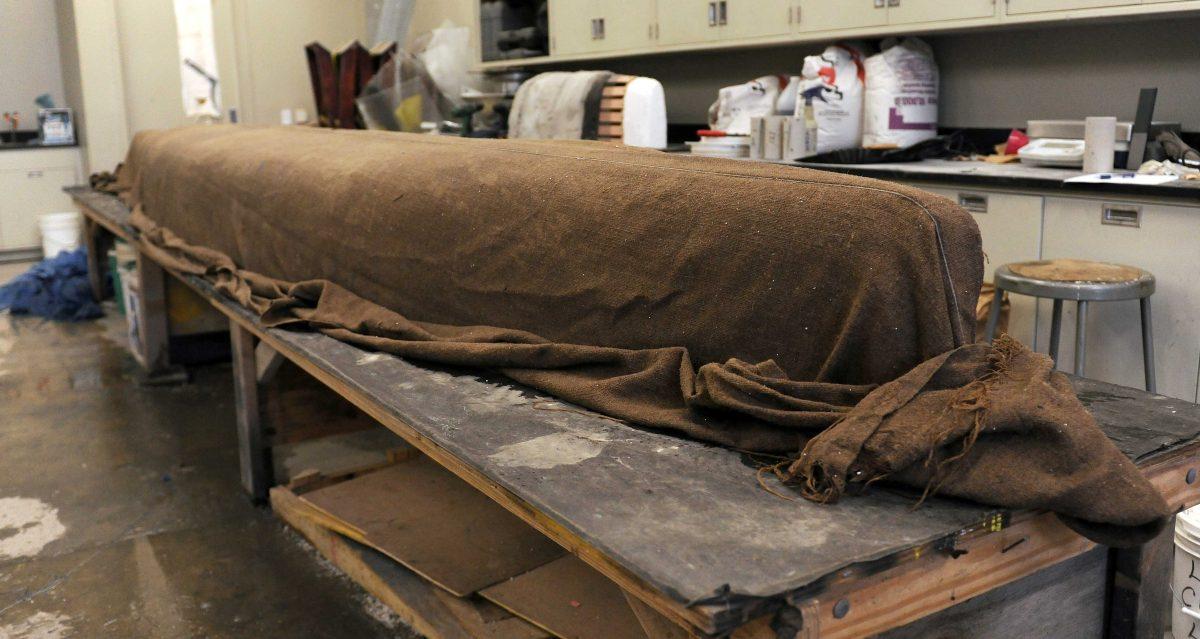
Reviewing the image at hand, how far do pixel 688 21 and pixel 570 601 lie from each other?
3.20 metres

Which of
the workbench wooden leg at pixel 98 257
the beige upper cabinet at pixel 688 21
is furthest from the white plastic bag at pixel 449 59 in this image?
the workbench wooden leg at pixel 98 257

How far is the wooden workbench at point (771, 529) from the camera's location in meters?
0.98

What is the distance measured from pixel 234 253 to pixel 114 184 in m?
2.68

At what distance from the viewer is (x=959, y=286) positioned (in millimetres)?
1279

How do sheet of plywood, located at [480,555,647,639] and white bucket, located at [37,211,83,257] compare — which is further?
white bucket, located at [37,211,83,257]

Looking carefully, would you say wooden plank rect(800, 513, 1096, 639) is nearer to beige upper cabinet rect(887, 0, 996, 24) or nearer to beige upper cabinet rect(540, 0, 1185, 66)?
beige upper cabinet rect(540, 0, 1185, 66)

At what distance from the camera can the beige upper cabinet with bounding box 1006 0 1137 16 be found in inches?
116

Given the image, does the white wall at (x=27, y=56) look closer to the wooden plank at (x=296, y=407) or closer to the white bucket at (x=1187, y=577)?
the wooden plank at (x=296, y=407)

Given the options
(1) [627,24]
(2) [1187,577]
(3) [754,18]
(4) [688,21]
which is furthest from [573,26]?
(2) [1187,577]

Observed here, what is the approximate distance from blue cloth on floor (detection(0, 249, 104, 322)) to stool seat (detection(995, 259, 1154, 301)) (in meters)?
4.66

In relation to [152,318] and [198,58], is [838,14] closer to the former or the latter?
[152,318]

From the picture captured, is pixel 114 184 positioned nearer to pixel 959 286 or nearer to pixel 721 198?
pixel 721 198

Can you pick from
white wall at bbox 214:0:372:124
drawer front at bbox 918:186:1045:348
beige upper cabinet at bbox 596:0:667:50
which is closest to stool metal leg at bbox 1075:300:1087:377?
drawer front at bbox 918:186:1045:348

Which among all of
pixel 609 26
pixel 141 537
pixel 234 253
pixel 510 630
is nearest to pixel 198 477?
pixel 141 537
